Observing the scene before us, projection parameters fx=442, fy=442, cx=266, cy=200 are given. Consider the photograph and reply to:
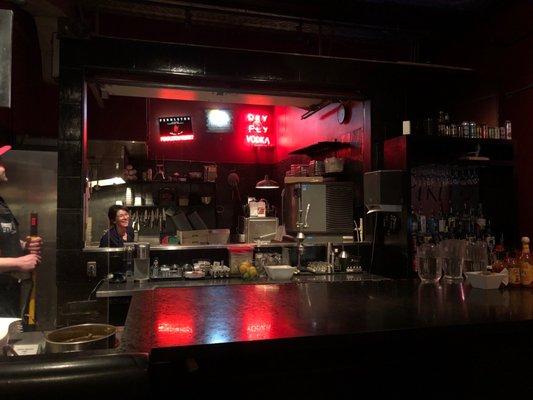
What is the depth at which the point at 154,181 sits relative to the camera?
7695mm

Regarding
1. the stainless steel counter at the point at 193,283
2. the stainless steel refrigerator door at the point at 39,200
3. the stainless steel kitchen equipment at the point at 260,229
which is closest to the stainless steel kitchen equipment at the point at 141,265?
the stainless steel counter at the point at 193,283

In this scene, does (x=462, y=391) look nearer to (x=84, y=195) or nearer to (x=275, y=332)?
(x=275, y=332)

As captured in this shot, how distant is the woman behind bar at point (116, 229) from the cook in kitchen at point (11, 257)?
99 centimetres

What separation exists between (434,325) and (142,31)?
560 centimetres

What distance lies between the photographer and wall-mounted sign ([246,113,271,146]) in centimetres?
844

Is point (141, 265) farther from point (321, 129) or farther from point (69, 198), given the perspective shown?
point (321, 129)

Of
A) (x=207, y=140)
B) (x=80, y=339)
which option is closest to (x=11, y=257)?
(x=80, y=339)

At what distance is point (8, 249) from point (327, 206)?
3179 mm

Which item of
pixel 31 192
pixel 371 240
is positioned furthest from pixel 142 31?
pixel 371 240

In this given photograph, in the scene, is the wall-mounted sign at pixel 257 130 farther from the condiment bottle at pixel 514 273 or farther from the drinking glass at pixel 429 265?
the condiment bottle at pixel 514 273

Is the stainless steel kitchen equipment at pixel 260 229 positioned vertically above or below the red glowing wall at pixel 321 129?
below

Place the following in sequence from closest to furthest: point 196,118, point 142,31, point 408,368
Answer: point 408,368, point 142,31, point 196,118

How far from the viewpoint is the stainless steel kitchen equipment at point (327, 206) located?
16.6 feet

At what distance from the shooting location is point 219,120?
834 cm
